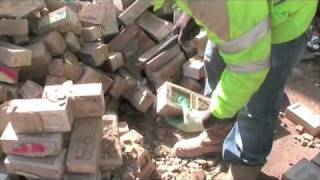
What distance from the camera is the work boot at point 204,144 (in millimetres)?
3150

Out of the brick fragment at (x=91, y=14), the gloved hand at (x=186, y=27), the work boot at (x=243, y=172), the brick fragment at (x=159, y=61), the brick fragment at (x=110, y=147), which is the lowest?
the work boot at (x=243, y=172)

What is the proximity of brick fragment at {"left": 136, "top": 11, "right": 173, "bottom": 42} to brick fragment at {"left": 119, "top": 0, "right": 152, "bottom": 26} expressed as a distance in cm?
6

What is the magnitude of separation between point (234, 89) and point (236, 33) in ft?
1.06

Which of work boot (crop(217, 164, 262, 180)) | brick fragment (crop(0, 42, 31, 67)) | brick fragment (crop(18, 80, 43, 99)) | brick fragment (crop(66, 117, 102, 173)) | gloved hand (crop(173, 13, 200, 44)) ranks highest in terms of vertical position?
gloved hand (crop(173, 13, 200, 44))

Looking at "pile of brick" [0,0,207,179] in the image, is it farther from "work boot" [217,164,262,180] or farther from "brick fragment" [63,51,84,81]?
"work boot" [217,164,262,180]

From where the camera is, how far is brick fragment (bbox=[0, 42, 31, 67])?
120 inches

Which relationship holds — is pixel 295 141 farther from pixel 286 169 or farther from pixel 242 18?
pixel 242 18

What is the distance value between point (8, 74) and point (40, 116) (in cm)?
73

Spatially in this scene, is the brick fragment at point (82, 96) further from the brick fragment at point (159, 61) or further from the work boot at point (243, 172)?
the brick fragment at point (159, 61)

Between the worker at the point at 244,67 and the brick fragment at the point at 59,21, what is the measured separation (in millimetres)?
797

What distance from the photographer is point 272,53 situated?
7.87 ft

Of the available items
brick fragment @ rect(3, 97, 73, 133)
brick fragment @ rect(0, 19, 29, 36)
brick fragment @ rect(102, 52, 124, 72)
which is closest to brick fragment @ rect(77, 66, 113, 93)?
brick fragment @ rect(102, 52, 124, 72)

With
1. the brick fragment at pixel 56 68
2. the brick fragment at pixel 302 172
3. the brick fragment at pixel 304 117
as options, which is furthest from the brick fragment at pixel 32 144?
the brick fragment at pixel 304 117

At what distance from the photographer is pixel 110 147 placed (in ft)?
9.40
